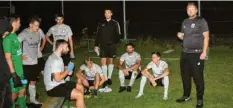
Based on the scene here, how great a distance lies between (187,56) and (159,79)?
1.45m

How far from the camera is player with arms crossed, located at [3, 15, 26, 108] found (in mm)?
6293

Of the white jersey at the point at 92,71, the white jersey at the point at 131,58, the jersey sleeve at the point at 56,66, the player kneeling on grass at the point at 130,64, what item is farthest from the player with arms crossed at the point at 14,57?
the white jersey at the point at 131,58

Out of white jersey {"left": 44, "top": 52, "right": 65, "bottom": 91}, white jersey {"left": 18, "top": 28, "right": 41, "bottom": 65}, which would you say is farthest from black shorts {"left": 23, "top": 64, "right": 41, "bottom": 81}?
white jersey {"left": 44, "top": 52, "right": 65, "bottom": 91}

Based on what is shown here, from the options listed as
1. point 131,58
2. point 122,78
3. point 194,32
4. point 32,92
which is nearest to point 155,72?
point 122,78

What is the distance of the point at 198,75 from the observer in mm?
7652

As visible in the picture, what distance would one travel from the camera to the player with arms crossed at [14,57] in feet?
20.6

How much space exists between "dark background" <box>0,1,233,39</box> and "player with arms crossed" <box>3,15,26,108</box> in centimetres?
1569

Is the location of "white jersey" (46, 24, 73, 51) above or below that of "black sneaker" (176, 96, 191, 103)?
above

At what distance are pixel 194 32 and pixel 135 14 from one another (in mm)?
20456

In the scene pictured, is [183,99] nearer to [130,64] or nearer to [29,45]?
[130,64]

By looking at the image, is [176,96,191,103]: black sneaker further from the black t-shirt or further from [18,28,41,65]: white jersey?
[18,28,41,65]: white jersey

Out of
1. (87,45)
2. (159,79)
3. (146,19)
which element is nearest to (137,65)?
(159,79)

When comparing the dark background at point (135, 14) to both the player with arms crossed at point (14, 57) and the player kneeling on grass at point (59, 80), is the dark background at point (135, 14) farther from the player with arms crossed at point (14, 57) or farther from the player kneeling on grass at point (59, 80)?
the player kneeling on grass at point (59, 80)

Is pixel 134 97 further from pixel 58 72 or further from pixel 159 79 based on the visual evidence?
pixel 58 72
